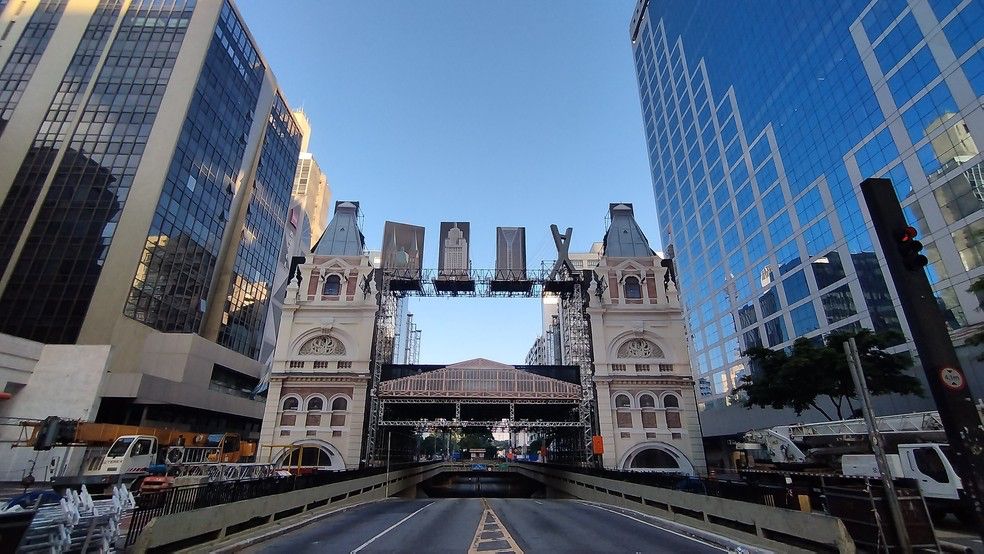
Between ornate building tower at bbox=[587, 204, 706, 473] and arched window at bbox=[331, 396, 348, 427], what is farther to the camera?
arched window at bbox=[331, 396, 348, 427]

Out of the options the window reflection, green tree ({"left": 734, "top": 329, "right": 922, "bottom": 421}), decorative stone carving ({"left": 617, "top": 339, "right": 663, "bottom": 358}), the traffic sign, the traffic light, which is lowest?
the traffic sign

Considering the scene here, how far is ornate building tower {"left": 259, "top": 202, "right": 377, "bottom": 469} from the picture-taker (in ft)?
133

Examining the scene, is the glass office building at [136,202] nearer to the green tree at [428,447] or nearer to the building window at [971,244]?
the building window at [971,244]

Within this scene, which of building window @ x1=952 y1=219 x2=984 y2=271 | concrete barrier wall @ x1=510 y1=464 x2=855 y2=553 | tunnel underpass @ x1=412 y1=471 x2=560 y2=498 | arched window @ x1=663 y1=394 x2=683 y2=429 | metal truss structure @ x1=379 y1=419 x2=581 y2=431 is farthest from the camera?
tunnel underpass @ x1=412 y1=471 x2=560 y2=498

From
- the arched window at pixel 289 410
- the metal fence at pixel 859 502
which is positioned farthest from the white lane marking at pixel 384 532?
the arched window at pixel 289 410

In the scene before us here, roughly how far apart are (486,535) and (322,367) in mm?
32828

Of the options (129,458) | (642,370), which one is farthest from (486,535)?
(642,370)

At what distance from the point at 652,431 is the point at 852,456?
2264 cm

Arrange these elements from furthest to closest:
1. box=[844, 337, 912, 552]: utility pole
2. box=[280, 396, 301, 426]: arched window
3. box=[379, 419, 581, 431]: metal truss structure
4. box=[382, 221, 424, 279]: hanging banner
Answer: box=[382, 221, 424, 279]: hanging banner
box=[379, 419, 581, 431]: metal truss structure
box=[280, 396, 301, 426]: arched window
box=[844, 337, 912, 552]: utility pole

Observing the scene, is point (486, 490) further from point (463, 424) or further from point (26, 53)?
point (26, 53)

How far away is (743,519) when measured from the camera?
14398 millimetres

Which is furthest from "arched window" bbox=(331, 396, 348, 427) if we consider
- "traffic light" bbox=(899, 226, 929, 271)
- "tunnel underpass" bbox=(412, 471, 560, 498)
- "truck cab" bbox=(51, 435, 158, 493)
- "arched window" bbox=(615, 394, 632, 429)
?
"traffic light" bbox=(899, 226, 929, 271)

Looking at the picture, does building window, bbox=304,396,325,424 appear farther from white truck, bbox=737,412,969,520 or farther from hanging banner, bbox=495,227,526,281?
white truck, bbox=737,412,969,520

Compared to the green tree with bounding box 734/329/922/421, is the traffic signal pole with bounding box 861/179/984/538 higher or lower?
lower
